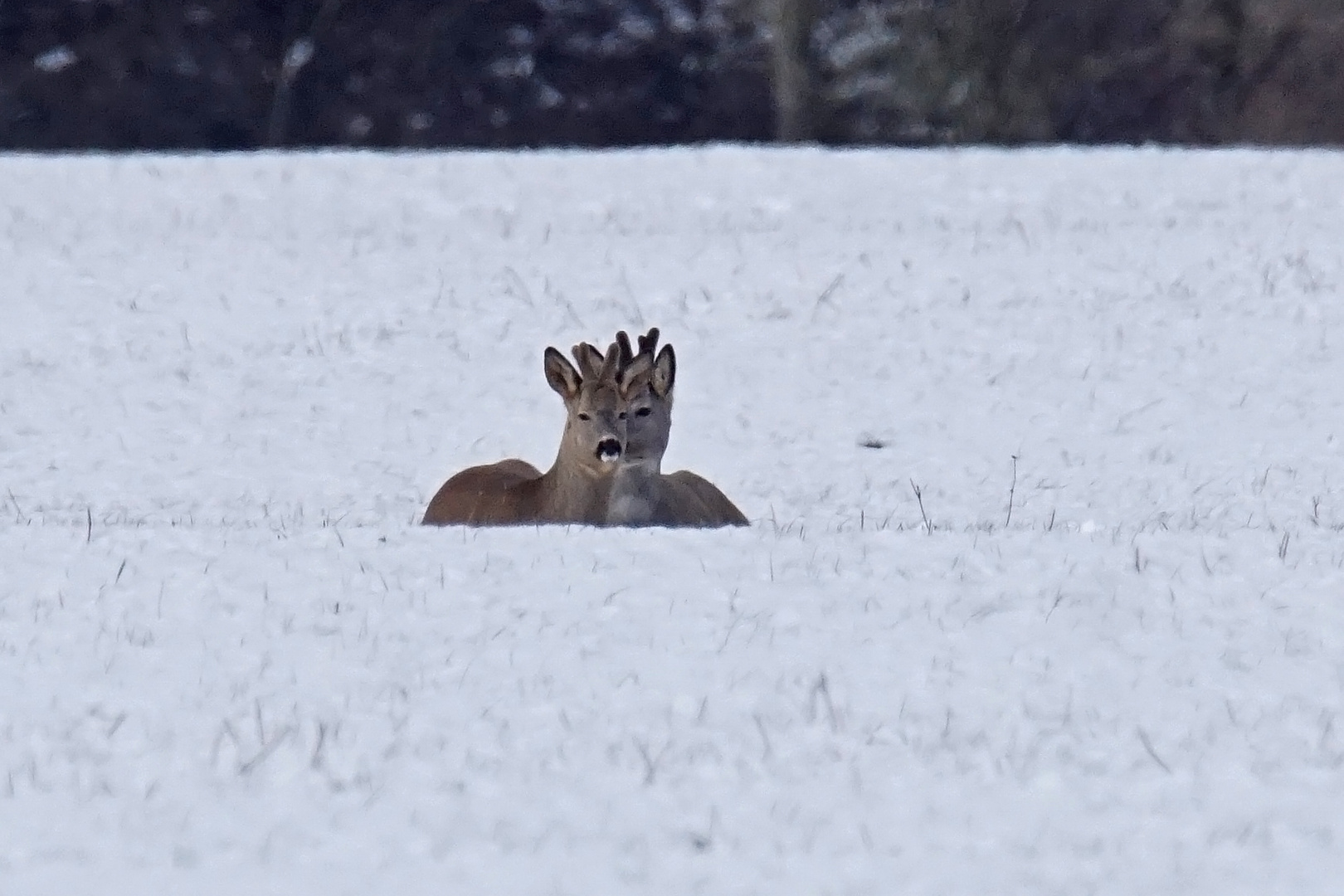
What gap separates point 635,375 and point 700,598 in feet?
9.78

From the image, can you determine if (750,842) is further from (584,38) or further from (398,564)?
(584,38)

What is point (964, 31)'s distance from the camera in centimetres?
3575

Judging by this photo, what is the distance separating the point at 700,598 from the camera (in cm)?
842

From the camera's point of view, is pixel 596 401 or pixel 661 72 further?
pixel 661 72

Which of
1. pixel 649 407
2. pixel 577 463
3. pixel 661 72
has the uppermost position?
pixel 661 72

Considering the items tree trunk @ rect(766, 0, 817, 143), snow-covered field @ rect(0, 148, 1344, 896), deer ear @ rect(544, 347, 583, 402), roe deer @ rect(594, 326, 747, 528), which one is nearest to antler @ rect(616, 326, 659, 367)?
roe deer @ rect(594, 326, 747, 528)

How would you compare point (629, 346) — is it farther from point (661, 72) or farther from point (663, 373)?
point (661, 72)

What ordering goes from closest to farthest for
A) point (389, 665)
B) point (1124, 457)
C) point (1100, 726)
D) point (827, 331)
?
1. point (1100, 726)
2. point (389, 665)
3. point (1124, 457)
4. point (827, 331)

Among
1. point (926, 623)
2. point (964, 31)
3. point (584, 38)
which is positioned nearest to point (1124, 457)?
point (926, 623)

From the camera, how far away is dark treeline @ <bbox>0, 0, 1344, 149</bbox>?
119 ft

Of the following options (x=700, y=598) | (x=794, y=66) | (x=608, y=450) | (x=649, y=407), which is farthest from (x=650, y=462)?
(x=794, y=66)

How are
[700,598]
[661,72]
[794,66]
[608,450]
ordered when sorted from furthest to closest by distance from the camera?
[661,72]
[794,66]
[608,450]
[700,598]

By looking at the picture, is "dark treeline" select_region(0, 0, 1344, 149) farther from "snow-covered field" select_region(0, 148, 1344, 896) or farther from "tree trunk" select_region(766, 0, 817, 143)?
"snow-covered field" select_region(0, 148, 1344, 896)

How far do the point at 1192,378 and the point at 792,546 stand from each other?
9.03 m
